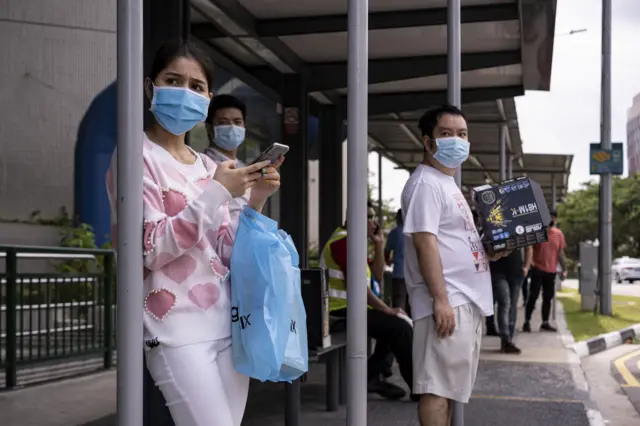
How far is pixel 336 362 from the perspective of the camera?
689 cm

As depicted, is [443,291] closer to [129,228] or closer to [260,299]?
[260,299]

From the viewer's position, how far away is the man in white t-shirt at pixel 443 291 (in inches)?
172

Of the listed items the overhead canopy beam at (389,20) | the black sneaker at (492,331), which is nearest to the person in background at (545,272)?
the black sneaker at (492,331)

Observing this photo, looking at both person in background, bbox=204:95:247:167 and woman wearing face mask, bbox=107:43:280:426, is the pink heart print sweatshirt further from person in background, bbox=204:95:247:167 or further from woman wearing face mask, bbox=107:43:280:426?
person in background, bbox=204:95:247:167

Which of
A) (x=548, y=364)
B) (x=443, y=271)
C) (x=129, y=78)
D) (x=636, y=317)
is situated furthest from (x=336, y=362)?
(x=636, y=317)

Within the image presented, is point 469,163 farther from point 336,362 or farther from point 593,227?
point 593,227

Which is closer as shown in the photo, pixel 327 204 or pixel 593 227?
pixel 327 204

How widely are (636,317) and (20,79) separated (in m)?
13.1

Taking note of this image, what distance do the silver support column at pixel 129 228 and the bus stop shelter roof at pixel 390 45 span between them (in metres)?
4.62

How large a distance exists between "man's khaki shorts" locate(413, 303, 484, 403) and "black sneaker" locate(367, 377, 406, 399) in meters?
3.30

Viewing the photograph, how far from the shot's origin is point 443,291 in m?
4.34

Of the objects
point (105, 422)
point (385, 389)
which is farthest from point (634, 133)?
point (105, 422)

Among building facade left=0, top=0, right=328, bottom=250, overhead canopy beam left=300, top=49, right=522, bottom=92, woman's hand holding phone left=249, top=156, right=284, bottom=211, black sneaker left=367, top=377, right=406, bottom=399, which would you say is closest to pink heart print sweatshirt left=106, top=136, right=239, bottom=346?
woman's hand holding phone left=249, top=156, right=284, bottom=211

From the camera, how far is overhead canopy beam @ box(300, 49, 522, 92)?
365 inches
